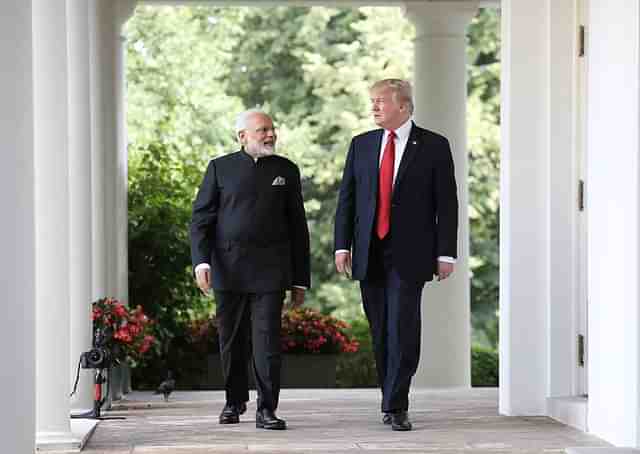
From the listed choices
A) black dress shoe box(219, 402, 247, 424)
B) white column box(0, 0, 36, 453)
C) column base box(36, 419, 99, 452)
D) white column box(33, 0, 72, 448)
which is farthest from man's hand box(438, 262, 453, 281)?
white column box(0, 0, 36, 453)

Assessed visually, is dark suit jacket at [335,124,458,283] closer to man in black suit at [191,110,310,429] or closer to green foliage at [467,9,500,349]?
man in black suit at [191,110,310,429]

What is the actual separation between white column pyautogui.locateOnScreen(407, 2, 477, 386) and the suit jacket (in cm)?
409

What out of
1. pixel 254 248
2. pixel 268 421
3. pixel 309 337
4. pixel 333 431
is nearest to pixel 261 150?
pixel 254 248

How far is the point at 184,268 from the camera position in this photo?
12.1m

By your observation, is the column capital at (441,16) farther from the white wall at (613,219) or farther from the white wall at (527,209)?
the white wall at (613,219)

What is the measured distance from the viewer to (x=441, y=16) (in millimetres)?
12062

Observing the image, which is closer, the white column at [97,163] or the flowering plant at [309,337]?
the white column at [97,163]

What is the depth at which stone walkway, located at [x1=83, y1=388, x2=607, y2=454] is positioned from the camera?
726 centimetres

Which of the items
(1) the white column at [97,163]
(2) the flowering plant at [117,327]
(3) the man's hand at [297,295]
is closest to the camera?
(3) the man's hand at [297,295]

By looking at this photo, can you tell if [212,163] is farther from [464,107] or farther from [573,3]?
[464,107]

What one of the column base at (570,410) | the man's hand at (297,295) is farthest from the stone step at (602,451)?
the man's hand at (297,295)

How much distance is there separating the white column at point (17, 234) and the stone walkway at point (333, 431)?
42.6 inches

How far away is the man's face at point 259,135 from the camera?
8.01 metres

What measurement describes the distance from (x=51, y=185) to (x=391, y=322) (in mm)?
1990
